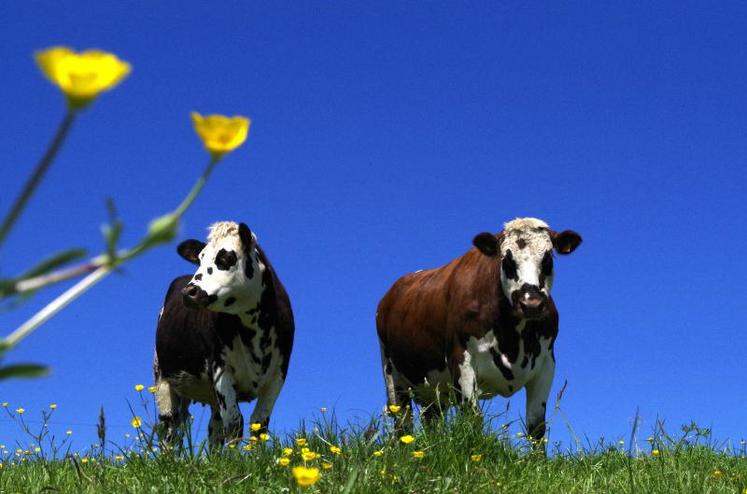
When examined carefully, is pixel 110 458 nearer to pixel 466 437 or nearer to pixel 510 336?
pixel 466 437

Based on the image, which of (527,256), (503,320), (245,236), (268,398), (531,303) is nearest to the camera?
(531,303)

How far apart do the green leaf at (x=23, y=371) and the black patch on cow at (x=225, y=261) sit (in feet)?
25.6

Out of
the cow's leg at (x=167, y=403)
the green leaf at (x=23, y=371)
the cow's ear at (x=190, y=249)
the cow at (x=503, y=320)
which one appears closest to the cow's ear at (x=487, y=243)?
the cow at (x=503, y=320)

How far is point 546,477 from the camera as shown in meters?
5.95

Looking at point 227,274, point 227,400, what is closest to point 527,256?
point 227,274

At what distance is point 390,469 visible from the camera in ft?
16.2

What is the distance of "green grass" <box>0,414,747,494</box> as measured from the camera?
4746 millimetres

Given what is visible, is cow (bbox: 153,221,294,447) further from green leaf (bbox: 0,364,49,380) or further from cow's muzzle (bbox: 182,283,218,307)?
green leaf (bbox: 0,364,49,380)

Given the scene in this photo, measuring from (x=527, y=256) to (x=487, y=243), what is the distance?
0.49m

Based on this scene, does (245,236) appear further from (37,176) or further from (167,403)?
A: (37,176)

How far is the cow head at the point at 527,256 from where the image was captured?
8.20 metres

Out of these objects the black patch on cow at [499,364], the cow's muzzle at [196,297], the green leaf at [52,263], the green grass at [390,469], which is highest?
the cow's muzzle at [196,297]

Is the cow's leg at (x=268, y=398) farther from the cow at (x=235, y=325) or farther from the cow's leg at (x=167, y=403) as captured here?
the cow's leg at (x=167, y=403)

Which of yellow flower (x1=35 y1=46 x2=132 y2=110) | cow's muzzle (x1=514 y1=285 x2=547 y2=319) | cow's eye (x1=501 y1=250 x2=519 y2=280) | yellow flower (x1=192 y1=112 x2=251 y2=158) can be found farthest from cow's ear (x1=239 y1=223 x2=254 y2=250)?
yellow flower (x1=35 y1=46 x2=132 y2=110)
